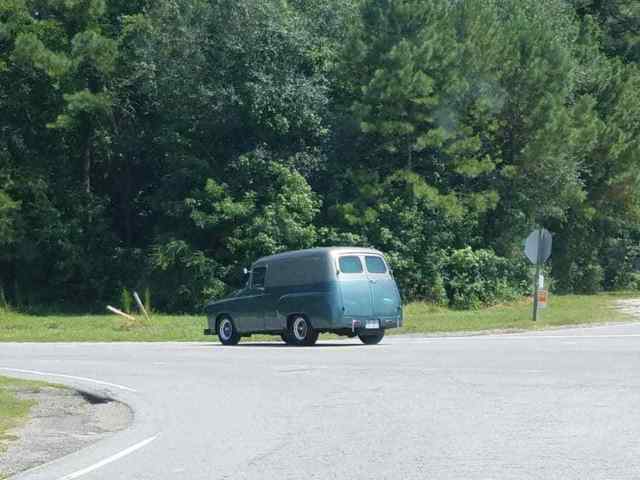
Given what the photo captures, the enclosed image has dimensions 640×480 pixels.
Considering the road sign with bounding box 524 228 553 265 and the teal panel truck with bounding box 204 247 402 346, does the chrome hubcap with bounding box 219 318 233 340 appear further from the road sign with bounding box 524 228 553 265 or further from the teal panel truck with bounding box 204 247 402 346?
the road sign with bounding box 524 228 553 265

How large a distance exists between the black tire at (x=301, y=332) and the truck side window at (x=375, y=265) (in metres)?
1.81

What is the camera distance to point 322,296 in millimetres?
27453

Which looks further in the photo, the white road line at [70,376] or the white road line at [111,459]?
the white road line at [70,376]

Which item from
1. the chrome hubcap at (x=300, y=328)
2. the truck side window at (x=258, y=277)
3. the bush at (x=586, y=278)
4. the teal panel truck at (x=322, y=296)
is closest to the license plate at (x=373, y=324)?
the teal panel truck at (x=322, y=296)

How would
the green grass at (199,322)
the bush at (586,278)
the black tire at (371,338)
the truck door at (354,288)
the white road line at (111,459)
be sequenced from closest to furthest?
the white road line at (111,459) < the truck door at (354,288) < the black tire at (371,338) < the green grass at (199,322) < the bush at (586,278)

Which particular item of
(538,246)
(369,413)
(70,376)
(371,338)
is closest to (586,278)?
(538,246)

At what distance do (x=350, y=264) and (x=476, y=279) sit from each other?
68.0ft

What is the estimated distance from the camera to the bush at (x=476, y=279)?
47594mm

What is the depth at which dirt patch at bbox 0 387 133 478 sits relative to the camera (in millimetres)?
12172

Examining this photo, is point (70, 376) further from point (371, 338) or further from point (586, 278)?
Result: point (586, 278)

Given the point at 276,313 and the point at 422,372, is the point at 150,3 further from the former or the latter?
the point at 422,372

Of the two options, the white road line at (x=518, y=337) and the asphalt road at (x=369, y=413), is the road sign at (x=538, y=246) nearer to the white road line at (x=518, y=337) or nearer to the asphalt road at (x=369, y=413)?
the white road line at (x=518, y=337)

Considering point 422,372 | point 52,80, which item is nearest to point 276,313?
point 422,372

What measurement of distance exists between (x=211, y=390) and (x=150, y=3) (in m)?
36.7
